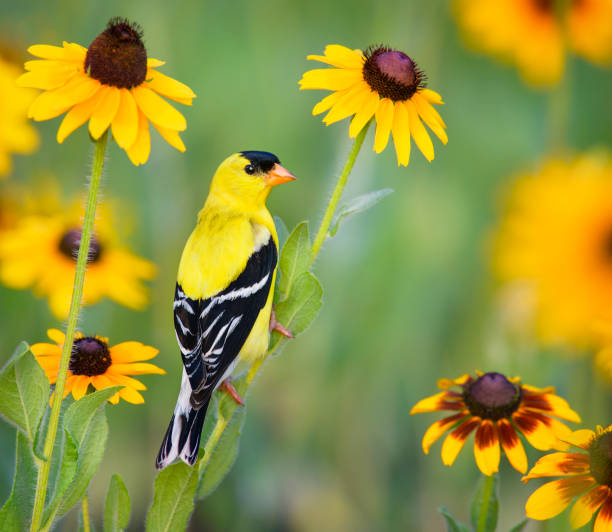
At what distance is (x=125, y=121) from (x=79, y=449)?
40 cm

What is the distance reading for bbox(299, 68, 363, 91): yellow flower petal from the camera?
Result: 921 mm

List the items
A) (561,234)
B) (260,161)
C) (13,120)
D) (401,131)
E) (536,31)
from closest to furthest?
(401,131) < (260,161) < (13,120) < (561,234) < (536,31)

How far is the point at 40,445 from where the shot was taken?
3.20 ft

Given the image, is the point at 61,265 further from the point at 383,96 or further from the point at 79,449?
the point at 383,96

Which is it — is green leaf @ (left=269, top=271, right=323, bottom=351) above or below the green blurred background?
below

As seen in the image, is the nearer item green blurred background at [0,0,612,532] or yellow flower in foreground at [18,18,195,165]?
yellow flower in foreground at [18,18,195,165]

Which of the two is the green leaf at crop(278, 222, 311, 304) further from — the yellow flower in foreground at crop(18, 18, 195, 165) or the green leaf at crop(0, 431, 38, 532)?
the green leaf at crop(0, 431, 38, 532)

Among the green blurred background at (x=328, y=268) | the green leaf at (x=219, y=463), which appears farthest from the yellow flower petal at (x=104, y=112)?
the green blurred background at (x=328, y=268)

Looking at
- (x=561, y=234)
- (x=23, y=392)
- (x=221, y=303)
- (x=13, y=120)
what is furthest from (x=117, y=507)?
(x=561, y=234)

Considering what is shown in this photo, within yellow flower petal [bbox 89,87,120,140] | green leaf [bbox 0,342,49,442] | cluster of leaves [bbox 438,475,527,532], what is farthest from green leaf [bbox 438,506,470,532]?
yellow flower petal [bbox 89,87,120,140]

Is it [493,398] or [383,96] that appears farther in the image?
[493,398]

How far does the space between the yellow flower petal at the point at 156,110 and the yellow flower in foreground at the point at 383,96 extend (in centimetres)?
16

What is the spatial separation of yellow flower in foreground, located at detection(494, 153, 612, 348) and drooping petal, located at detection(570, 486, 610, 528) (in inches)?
38.3

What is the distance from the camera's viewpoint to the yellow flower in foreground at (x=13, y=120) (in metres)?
1.69
